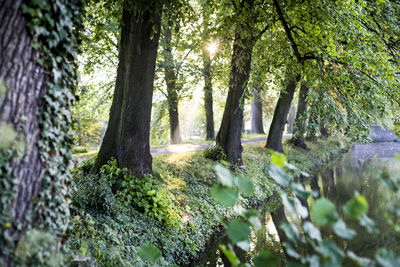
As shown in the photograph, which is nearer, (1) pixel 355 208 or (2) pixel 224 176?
(1) pixel 355 208

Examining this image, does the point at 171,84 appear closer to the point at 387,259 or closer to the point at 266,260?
the point at 266,260

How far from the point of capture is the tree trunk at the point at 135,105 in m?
6.67

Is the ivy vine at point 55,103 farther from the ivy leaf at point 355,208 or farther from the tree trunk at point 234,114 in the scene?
the tree trunk at point 234,114

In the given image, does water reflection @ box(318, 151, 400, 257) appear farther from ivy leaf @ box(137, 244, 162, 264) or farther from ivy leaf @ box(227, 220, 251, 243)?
ivy leaf @ box(137, 244, 162, 264)

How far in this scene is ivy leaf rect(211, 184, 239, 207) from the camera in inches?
78.1

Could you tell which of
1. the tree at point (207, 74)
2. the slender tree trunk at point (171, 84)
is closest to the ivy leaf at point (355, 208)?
the tree at point (207, 74)

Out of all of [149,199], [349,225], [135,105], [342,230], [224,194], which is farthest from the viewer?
[349,225]

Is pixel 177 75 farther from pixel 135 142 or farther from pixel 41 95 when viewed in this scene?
pixel 41 95

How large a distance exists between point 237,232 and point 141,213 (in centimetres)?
432

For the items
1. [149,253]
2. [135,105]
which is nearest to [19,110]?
[149,253]

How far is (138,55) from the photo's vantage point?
22.0 ft

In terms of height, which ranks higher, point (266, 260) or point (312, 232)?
point (312, 232)

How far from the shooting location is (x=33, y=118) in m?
2.50

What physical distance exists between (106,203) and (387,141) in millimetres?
34933
